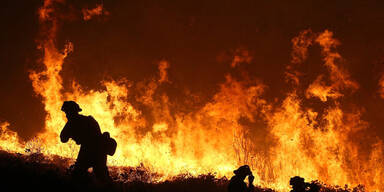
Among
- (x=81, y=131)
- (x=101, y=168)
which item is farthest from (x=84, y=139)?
(x=101, y=168)

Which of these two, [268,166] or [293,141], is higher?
[293,141]

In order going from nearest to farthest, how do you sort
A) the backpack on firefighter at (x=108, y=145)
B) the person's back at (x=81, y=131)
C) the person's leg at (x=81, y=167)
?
the person's leg at (x=81, y=167)
the person's back at (x=81, y=131)
the backpack on firefighter at (x=108, y=145)

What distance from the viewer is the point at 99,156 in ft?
32.8

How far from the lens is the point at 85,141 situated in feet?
32.7

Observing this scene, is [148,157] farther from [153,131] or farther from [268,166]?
[268,166]

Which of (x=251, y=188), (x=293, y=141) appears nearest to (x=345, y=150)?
(x=293, y=141)

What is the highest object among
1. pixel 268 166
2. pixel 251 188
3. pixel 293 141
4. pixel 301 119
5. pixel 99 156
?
pixel 301 119

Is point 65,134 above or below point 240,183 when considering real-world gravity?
above

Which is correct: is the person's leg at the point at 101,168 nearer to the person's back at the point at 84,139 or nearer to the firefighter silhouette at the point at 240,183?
the person's back at the point at 84,139

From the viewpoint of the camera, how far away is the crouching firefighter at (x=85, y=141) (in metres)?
9.87

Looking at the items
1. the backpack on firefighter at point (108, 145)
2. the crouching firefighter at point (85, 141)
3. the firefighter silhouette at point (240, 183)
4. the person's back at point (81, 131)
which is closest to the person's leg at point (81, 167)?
the crouching firefighter at point (85, 141)

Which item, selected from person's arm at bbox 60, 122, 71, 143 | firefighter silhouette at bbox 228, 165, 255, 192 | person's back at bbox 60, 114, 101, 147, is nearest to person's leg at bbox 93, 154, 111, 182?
person's back at bbox 60, 114, 101, 147

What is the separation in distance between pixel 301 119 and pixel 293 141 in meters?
2.10

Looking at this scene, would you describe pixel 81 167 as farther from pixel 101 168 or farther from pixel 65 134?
pixel 65 134
